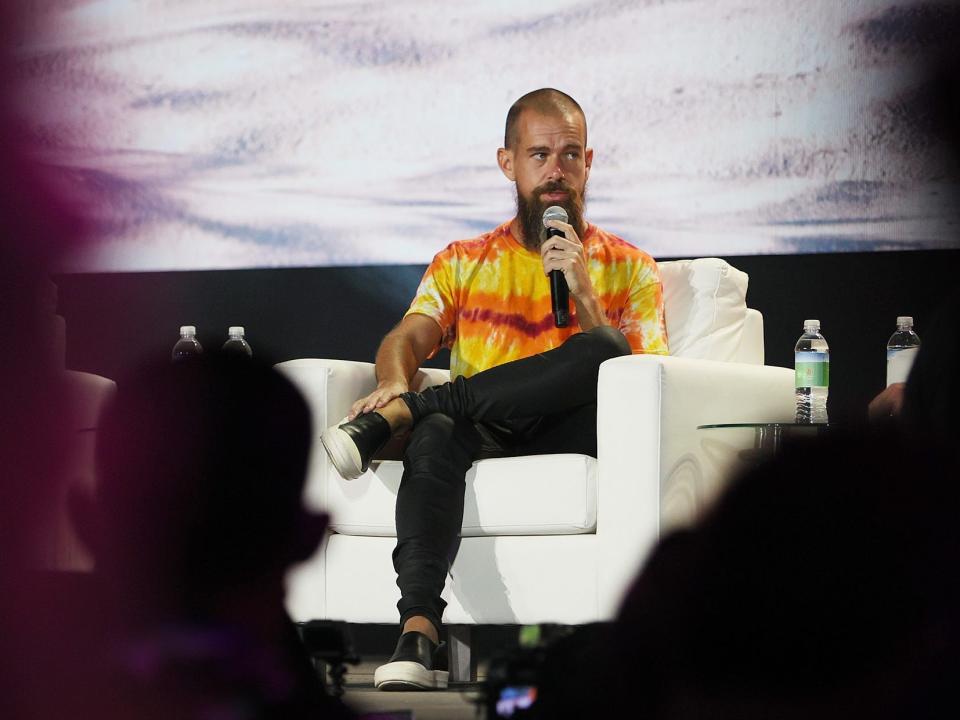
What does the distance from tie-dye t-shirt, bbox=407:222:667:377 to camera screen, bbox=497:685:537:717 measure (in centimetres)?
174

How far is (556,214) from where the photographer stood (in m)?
2.24

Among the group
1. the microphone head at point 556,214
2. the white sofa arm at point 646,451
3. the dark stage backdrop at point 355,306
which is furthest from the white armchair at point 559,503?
the dark stage backdrop at point 355,306

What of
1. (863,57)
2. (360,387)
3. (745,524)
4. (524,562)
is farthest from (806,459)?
(863,57)

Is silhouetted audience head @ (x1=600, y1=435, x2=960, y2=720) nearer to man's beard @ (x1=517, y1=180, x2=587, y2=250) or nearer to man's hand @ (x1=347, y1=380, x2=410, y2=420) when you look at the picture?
man's hand @ (x1=347, y1=380, x2=410, y2=420)

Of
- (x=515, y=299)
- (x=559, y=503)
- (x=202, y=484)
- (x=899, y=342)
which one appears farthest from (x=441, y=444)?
(x=899, y=342)

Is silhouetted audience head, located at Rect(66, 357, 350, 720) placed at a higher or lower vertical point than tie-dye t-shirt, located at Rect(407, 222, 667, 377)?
lower

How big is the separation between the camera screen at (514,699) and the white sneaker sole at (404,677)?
1.06 meters

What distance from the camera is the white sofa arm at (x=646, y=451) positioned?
6.02ft

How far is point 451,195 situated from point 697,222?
0.72 m

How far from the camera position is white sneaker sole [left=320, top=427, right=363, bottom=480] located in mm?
1783

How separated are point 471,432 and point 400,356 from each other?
11.0 inches

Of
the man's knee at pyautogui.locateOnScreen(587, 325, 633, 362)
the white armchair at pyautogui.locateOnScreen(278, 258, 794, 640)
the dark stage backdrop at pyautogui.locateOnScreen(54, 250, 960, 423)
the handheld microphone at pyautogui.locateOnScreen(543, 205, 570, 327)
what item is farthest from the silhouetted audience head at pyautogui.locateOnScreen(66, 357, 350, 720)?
the dark stage backdrop at pyautogui.locateOnScreen(54, 250, 960, 423)

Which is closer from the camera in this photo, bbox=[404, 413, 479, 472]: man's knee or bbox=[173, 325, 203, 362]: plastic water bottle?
bbox=[404, 413, 479, 472]: man's knee

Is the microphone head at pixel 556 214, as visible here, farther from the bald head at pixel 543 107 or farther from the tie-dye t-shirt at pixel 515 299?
the bald head at pixel 543 107
